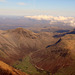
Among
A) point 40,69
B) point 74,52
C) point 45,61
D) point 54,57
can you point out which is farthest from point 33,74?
point 74,52

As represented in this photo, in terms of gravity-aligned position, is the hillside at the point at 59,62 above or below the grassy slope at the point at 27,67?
above

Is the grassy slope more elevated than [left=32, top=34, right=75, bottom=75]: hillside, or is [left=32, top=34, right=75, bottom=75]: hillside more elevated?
[left=32, top=34, right=75, bottom=75]: hillside

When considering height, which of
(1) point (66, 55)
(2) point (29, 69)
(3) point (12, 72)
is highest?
(3) point (12, 72)

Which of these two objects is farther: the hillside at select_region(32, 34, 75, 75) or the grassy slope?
the grassy slope

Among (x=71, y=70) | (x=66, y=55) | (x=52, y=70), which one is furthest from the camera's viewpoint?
(x=66, y=55)

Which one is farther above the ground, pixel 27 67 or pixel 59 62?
pixel 59 62

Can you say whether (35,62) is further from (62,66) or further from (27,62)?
(62,66)

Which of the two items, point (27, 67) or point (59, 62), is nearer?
point (59, 62)

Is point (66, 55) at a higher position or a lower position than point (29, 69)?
higher

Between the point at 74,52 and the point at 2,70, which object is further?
the point at 74,52

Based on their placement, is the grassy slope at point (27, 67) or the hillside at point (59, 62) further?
the grassy slope at point (27, 67)

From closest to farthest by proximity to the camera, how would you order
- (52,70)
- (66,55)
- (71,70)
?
(71,70), (52,70), (66,55)
